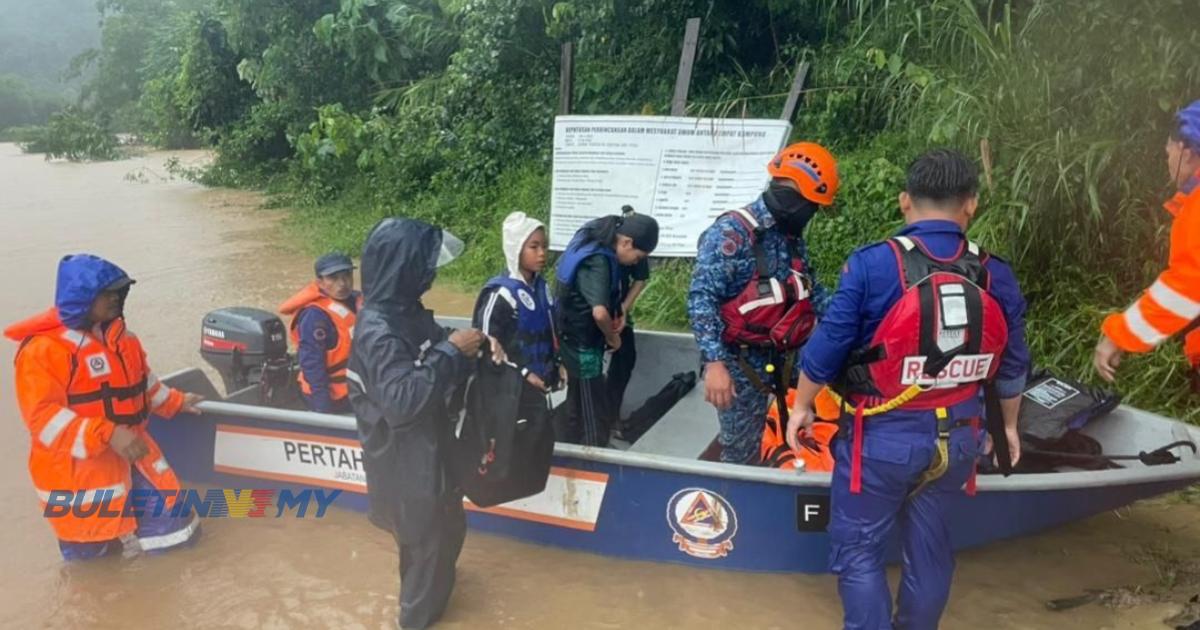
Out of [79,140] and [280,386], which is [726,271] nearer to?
[280,386]

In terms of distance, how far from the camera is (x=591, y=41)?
8.91m

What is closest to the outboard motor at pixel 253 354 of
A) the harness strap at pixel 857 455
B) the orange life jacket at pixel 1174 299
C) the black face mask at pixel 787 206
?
the black face mask at pixel 787 206

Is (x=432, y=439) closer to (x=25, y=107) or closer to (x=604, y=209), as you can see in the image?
(x=604, y=209)

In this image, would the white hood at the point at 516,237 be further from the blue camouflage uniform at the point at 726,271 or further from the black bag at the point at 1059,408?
the black bag at the point at 1059,408

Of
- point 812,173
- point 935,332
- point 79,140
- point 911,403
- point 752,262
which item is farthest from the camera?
point 79,140

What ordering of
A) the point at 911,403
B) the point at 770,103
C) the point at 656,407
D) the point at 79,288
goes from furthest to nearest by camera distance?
the point at 770,103 < the point at 656,407 < the point at 79,288 < the point at 911,403

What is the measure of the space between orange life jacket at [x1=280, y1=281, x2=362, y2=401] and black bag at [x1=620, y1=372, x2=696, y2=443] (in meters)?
1.45

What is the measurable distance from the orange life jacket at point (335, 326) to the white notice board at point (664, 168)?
3.01 meters

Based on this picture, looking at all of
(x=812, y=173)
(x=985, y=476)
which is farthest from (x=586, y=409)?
(x=985, y=476)

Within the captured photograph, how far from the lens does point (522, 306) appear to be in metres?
3.47

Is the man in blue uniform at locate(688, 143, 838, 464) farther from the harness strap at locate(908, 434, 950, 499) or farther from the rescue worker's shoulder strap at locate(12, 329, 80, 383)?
the rescue worker's shoulder strap at locate(12, 329, 80, 383)

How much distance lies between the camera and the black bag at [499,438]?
3.04m

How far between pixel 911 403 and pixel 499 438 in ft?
4.55

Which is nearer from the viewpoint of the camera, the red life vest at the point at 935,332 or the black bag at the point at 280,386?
the red life vest at the point at 935,332
